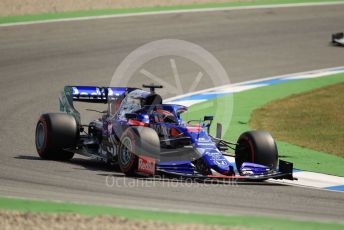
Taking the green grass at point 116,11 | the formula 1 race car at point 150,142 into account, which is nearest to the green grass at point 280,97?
the formula 1 race car at point 150,142

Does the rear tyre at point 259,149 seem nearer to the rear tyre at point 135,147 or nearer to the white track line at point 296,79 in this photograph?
the white track line at point 296,79

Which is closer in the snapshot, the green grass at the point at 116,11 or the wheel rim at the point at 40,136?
the wheel rim at the point at 40,136

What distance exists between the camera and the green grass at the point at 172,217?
33.4 ft

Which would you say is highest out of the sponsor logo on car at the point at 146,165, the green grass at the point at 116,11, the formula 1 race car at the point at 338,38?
the green grass at the point at 116,11

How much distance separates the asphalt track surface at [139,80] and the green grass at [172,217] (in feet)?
1.59

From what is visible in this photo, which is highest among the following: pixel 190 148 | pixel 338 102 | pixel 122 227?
pixel 338 102

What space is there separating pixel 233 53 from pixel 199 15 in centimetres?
424

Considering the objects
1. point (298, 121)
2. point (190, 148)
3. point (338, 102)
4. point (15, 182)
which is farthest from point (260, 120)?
point (15, 182)

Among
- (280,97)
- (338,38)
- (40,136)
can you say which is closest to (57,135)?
(40,136)

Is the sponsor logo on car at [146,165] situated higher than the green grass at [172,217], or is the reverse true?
the sponsor logo on car at [146,165]

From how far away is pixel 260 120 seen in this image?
1934cm

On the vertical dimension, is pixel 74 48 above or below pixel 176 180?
above

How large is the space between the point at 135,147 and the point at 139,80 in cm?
1007

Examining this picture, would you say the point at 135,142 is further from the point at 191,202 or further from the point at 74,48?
the point at 74,48
